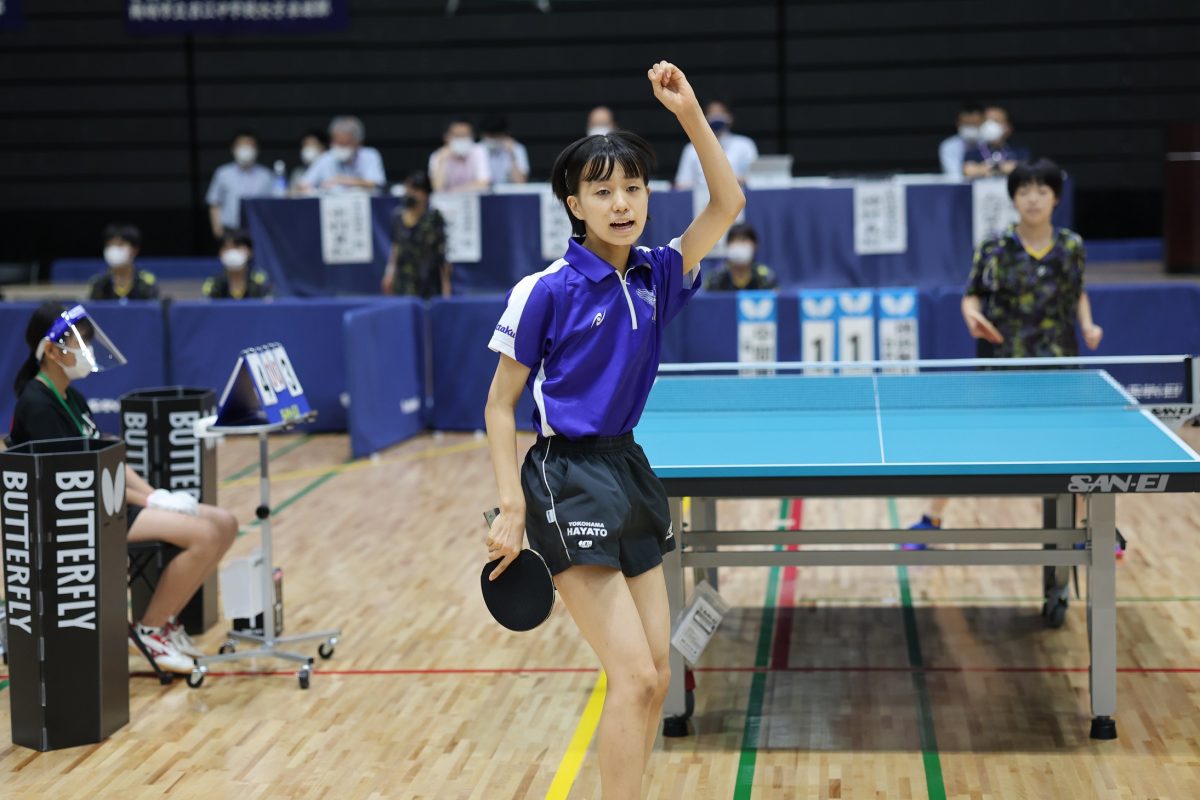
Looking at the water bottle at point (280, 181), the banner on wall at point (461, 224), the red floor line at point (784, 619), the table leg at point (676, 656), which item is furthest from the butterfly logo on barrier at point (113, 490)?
the water bottle at point (280, 181)

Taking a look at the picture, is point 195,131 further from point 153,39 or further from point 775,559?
point 775,559

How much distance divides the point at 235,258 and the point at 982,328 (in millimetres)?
6449

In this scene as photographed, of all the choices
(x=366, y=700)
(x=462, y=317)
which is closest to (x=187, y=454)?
(x=366, y=700)

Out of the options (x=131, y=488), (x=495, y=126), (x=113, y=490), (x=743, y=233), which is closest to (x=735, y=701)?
(x=113, y=490)

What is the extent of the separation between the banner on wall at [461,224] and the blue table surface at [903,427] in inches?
246

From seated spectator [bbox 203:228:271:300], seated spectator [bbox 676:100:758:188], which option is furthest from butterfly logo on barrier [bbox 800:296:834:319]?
seated spectator [bbox 203:228:271:300]

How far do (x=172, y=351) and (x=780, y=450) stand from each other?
7.17m

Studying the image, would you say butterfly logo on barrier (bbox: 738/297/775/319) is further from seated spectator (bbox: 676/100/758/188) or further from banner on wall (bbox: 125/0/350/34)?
banner on wall (bbox: 125/0/350/34)

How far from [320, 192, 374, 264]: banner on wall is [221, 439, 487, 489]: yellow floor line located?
2.64 metres

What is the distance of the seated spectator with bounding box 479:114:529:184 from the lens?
14016 millimetres

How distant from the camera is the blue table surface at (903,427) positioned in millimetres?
4746

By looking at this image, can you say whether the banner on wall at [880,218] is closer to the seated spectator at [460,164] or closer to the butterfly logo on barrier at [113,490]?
the seated spectator at [460,164]

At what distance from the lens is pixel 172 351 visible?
36.9ft

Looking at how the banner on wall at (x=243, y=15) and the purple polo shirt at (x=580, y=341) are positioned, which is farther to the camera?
the banner on wall at (x=243, y=15)
